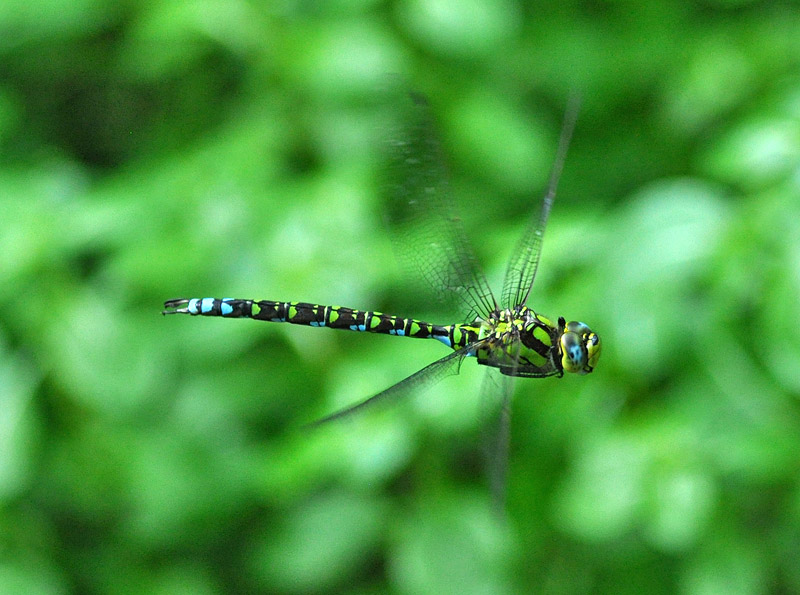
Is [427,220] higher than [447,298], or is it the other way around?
[427,220]

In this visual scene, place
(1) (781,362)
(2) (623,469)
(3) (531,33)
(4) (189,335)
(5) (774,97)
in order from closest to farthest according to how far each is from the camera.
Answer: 1. (1) (781,362)
2. (2) (623,469)
3. (4) (189,335)
4. (5) (774,97)
5. (3) (531,33)

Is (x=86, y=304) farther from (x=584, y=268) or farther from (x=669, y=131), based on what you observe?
(x=669, y=131)

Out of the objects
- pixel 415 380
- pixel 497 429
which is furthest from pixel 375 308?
pixel 497 429

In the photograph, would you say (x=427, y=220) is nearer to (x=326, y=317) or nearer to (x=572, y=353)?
(x=326, y=317)

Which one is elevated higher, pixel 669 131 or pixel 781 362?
pixel 669 131

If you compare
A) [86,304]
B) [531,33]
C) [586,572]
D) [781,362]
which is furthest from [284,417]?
[531,33]

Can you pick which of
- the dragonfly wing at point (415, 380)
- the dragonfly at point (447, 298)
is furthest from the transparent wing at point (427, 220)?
the dragonfly wing at point (415, 380)

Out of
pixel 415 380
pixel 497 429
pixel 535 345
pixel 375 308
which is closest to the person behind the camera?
pixel 497 429

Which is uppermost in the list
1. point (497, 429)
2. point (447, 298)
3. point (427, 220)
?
point (427, 220)
